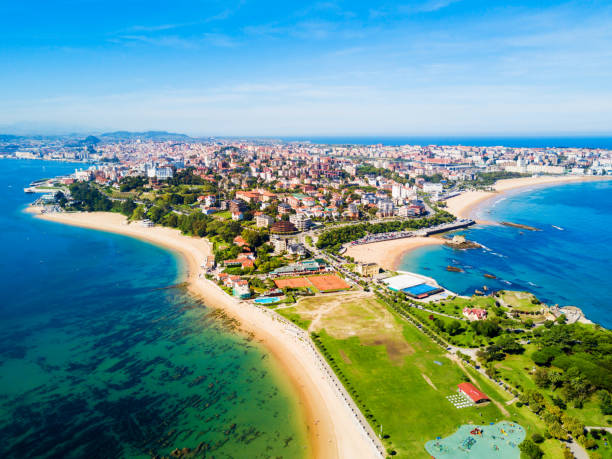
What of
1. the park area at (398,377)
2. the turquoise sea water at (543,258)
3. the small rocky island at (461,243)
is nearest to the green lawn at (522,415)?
the park area at (398,377)

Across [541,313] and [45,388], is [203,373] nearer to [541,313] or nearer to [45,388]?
[45,388]

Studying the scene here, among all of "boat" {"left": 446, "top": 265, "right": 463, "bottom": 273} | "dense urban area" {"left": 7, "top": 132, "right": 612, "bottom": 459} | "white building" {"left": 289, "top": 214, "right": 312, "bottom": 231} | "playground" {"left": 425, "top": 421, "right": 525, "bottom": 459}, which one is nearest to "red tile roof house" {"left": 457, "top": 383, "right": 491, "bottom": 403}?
"dense urban area" {"left": 7, "top": 132, "right": 612, "bottom": 459}

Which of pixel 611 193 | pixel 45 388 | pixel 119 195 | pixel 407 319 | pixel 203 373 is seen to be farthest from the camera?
pixel 611 193

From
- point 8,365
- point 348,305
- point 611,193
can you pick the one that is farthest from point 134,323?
point 611,193

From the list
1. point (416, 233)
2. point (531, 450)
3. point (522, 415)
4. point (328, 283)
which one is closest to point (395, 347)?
point (522, 415)

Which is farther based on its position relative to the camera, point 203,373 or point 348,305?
point 348,305

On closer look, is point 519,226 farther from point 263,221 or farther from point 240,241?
point 240,241

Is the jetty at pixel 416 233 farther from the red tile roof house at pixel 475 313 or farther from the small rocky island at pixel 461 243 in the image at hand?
the red tile roof house at pixel 475 313

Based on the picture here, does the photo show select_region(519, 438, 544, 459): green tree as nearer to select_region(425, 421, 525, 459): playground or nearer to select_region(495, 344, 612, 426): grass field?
select_region(425, 421, 525, 459): playground
